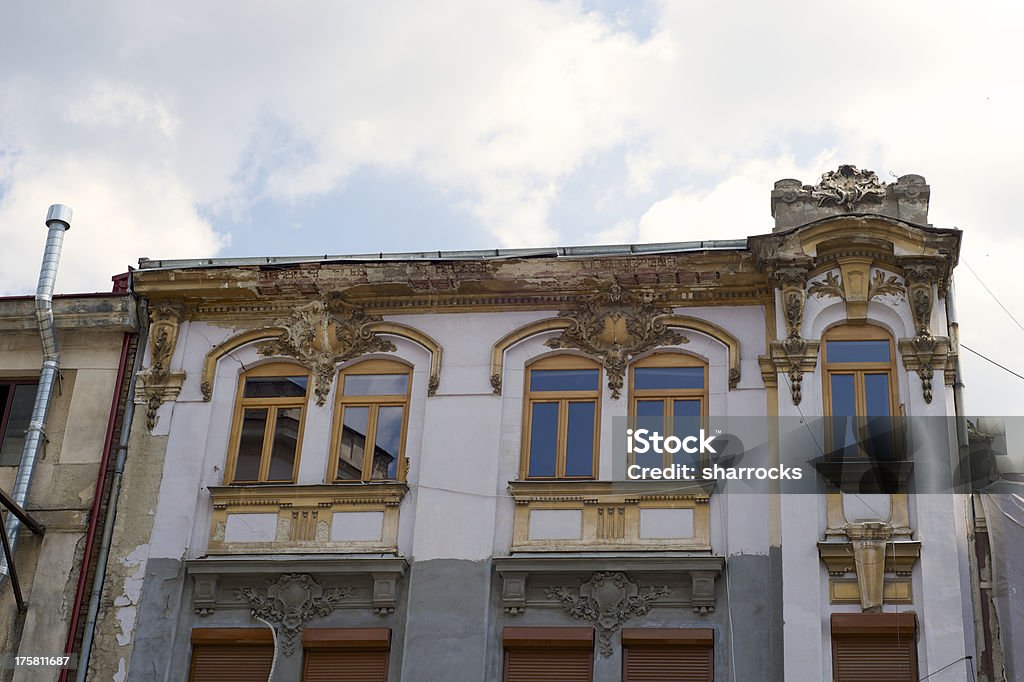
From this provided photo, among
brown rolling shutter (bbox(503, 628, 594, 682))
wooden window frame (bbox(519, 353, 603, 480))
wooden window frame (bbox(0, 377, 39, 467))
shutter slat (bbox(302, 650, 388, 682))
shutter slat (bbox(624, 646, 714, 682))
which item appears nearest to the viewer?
shutter slat (bbox(624, 646, 714, 682))

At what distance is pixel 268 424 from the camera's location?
18750 mm

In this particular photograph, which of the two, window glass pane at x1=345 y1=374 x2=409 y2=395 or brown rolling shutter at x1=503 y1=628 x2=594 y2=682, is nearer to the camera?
brown rolling shutter at x1=503 y1=628 x2=594 y2=682

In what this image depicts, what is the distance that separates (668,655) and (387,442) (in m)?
4.41

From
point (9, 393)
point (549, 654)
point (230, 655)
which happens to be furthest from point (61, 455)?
point (549, 654)

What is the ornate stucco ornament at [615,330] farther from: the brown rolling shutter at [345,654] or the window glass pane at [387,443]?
the brown rolling shutter at [345,654]

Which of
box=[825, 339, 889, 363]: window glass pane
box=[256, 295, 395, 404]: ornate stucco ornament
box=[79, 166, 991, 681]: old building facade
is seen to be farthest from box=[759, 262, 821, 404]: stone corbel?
box=[256, 295, 395, 404]: ornate stucco ornament

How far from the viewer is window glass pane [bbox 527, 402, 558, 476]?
17828mm

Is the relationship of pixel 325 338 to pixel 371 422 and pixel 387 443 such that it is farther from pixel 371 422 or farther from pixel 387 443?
pixel 387 443

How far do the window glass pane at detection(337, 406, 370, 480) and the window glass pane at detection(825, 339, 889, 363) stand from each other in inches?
229

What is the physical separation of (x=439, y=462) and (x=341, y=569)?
5.77 ft

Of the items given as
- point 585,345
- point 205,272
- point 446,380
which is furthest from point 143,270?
point 585,345

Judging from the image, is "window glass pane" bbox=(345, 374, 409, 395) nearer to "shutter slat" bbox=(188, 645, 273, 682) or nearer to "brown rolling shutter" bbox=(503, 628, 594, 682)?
"shutter slat" bbox=(188, 645, 273, 682)

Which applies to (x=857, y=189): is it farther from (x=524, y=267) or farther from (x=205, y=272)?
(x=205, y=272)

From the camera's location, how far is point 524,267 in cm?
1864
